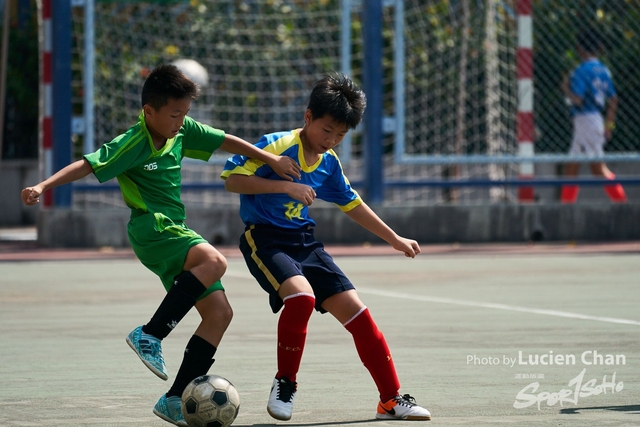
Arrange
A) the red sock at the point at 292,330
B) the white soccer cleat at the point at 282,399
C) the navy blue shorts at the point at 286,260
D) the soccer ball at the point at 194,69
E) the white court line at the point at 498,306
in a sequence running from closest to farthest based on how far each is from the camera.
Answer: the white soccer cleat at the point at 282,399 < the red sock at the point at 292,330 < the navy blue shorts at the point at 286,260 < the white court line at the point at 498,306 < the soccer ball at the point at 194,69

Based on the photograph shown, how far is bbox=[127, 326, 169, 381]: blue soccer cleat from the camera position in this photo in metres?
4.70

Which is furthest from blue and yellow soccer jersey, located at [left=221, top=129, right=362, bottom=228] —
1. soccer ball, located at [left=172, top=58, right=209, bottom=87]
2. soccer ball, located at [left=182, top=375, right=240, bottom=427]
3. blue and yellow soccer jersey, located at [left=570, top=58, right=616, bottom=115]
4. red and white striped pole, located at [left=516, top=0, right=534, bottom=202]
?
blue and yellow soccer jersey, located at [left=570, top=58, right=616, bottom=115]

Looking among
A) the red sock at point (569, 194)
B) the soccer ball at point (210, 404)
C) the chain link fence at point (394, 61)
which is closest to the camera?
the soccer ball at point (210, 404)

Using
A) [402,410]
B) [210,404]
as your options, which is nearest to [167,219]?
[210,404]

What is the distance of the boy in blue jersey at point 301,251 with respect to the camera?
4770mm

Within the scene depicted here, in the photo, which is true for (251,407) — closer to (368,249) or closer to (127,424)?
(127,424)

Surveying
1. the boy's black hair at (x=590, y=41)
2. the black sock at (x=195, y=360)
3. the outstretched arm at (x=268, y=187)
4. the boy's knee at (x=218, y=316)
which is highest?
the boy's black hair at (x=590, y=41)

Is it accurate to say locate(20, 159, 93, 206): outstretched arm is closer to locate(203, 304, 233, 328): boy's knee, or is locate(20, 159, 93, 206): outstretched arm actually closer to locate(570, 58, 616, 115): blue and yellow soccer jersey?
locate(203, 304, 233, 328): boy's knee

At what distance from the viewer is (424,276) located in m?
10.3

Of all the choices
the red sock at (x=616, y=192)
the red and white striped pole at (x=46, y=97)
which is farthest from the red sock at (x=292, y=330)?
the red sock at (x=616, y=192)

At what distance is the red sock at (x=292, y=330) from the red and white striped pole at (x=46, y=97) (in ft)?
29.9

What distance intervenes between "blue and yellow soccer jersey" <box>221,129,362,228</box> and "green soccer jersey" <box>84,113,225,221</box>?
0.79ft

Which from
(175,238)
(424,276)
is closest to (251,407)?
(175,238)

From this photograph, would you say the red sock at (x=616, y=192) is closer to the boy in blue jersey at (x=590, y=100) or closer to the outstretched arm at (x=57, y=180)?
the boy in blue jersey at (x=590, y=100)
